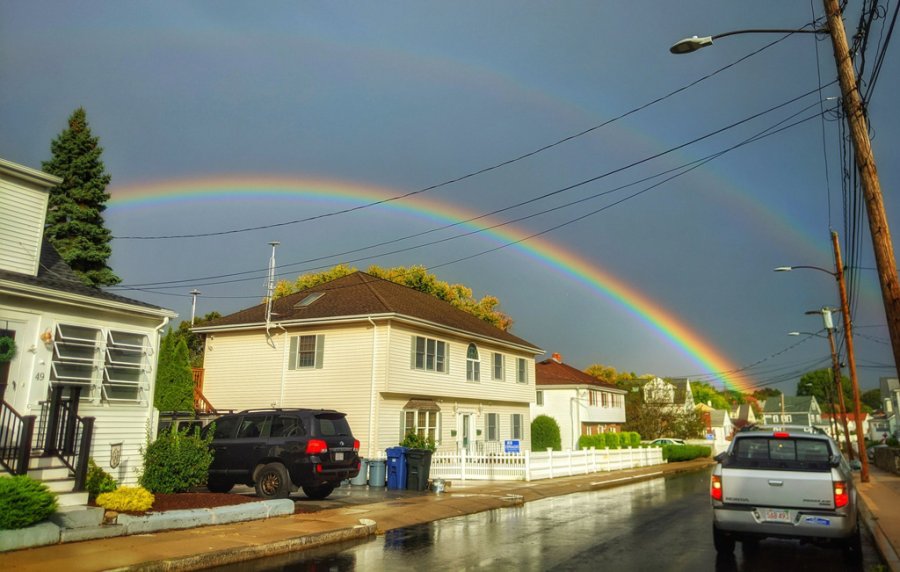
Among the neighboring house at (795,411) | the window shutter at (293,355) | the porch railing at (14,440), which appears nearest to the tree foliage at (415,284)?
the window shutter at (293,355)

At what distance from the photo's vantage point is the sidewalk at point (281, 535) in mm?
8945

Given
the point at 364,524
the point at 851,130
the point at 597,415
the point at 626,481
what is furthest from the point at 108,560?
the point at 597,415

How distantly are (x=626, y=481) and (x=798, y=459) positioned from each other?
1909 centimetres

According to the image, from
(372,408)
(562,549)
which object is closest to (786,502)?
(562,549)

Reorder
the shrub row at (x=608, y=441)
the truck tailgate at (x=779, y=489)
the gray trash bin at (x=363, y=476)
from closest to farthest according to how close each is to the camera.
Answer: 1. the truck tailgate at (x=779, y=489)
2. the gray trash bin at (x=363, y=476)
3. the shrub row at (x=608, y=441)

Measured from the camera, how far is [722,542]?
1017 cm

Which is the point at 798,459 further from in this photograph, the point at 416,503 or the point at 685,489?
the point at 685,489

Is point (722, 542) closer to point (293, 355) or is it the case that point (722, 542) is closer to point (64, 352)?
point (64, 352)

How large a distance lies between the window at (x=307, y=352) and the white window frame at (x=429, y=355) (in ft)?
13.0

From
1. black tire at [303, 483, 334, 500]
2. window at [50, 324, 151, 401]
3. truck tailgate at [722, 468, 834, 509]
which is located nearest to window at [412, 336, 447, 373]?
black tire at [303, 483, 334, 500]

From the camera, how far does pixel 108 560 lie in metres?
8.88

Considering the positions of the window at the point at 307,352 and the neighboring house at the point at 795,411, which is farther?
the neighboring house at the point at 795,411

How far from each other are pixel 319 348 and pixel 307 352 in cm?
70

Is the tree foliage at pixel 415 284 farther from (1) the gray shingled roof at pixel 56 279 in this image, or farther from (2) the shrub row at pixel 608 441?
(1) the gray shingled roof at pixel 56 279
